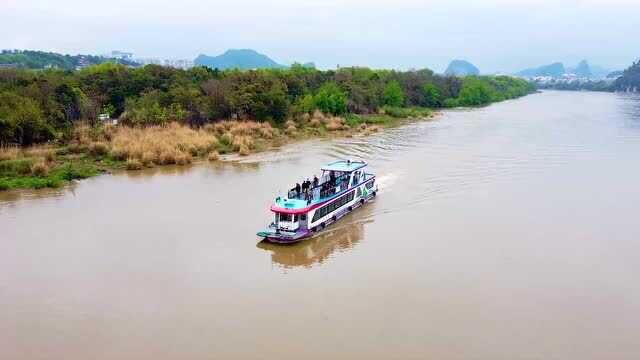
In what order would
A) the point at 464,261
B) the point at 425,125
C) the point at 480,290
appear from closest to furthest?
the point at 480,290
the point at 464,261
the point at 425,125

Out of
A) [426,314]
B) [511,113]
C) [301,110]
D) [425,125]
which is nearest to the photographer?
[426,314]

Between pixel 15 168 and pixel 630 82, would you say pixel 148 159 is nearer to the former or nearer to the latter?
pixel 15 168

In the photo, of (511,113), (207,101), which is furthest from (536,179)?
(511,113)

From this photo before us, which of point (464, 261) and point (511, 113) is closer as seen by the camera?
point (464, 261)

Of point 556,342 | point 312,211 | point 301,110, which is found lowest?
point 556,342

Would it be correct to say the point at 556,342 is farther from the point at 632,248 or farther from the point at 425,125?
the point at 425,125

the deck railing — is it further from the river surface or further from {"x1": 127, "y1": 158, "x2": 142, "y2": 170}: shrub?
{"x1": 127, "y1": 158, "x2": 142, "y2": 170}: shrub

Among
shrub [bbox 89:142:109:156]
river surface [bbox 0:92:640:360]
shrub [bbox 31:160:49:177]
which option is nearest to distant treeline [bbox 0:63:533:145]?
shrub [bbox 89:142:109:156]
